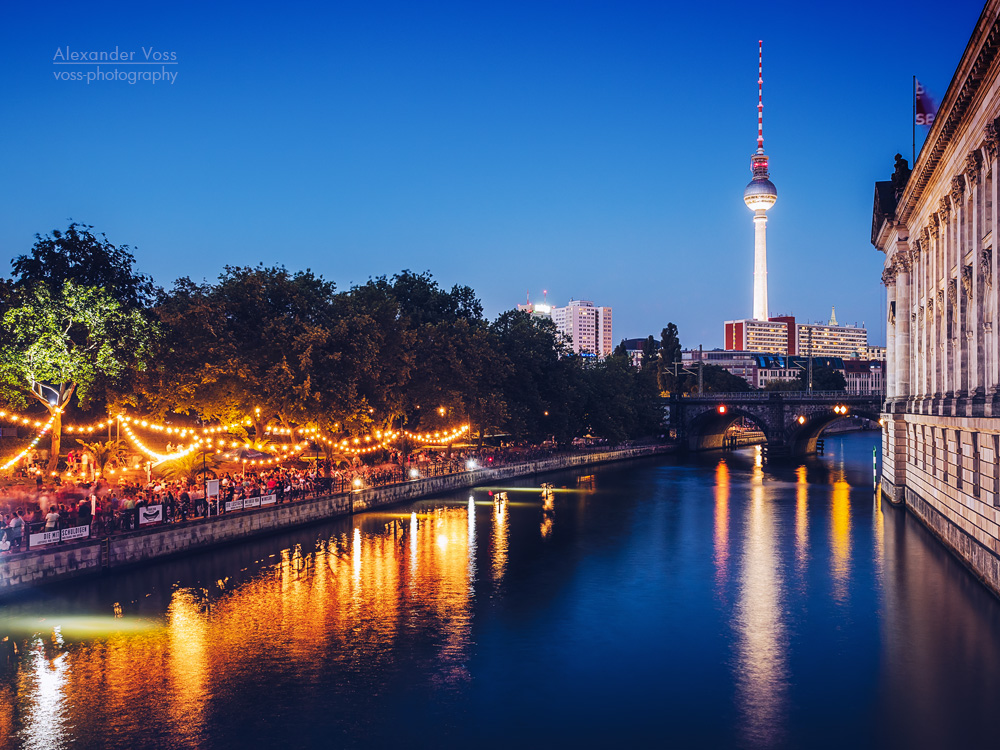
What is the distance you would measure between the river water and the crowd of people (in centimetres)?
245

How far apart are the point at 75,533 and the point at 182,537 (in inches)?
223

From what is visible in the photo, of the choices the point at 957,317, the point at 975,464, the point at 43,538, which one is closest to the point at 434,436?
the point at 43,538

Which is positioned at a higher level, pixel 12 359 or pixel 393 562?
pixel 12 359

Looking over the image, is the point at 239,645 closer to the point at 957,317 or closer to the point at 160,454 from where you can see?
the point at 160,454

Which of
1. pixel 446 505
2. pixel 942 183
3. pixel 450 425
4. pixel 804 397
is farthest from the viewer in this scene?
pixel 804 397

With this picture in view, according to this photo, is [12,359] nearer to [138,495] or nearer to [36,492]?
[36,492]

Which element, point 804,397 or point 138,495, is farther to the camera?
point 804,397

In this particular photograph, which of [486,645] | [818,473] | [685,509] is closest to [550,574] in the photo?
[486,645]

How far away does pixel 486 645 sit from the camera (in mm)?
25891

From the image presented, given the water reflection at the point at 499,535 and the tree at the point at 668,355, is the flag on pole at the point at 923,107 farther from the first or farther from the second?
the tree at the point at 668,355

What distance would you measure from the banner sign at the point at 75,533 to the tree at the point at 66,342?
19902 millimetres

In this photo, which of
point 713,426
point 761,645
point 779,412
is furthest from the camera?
point 713,426

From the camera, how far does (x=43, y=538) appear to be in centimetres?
3209

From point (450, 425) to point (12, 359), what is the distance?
104 ft
